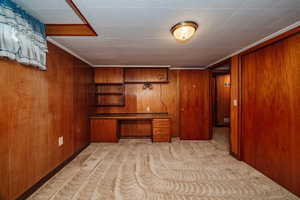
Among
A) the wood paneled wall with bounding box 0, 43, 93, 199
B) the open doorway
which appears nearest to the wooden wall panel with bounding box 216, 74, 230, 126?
the open doorway

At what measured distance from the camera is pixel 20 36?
1.52 metres

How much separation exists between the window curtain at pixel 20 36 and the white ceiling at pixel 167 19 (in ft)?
0.36

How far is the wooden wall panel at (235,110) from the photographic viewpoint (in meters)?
2.78

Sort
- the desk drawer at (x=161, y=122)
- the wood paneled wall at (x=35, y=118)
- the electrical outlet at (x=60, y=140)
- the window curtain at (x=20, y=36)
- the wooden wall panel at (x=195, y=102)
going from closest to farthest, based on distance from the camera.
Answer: the window curtain at (x=20, y=36)
the wood paneled wall at (x=35, y=118)
the electrical outlet at (x=60, y=140)
the desk drawer at (x=161, y=122)
the wooden wall panel at (x=195, y=102)

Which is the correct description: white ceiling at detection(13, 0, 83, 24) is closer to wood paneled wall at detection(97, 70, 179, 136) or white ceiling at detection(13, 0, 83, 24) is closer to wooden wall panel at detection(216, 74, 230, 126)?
wood paneled wall at detection(97, 70, 179, 136)

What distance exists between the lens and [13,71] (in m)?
1.57

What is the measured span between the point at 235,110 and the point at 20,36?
3.66 meters

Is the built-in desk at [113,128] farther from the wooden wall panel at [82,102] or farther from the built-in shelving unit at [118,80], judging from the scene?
the built-in shelving unit at [118,80]

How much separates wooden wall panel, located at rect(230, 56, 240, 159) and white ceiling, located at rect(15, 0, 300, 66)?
49cm

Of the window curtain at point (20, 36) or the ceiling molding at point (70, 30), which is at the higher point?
the ceiling molding at point (70, 30)

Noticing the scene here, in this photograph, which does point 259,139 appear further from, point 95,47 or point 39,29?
point 39,29

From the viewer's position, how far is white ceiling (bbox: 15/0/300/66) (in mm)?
1398

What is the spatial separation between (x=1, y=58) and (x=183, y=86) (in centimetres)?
374

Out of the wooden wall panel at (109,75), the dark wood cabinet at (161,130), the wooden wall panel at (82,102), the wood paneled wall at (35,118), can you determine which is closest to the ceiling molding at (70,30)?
the wood paneled wall at (35,118)
